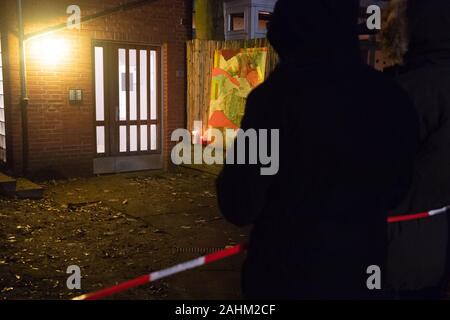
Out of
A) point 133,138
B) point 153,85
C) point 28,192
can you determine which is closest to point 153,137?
point 133,138

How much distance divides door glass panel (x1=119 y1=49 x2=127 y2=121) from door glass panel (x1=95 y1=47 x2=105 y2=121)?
1.26 feet

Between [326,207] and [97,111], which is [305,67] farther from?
[97,111]

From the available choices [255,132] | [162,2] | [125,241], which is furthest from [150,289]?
[162,2]

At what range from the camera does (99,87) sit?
10.7 m

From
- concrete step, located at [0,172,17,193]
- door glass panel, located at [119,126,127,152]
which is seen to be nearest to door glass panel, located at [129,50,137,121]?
door glass panel, located at [119,126,127,152]

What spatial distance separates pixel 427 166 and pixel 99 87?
359 inches

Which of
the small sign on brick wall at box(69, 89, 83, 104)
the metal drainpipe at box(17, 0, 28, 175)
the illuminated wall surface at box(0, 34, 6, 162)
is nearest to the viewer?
the metal drainpipe at box(17, 0, 28, 175)

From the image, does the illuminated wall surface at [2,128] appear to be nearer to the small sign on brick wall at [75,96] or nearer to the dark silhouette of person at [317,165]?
the small sign on brick wall at [75,96]

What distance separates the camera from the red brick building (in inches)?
383

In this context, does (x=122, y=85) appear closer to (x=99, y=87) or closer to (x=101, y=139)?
(x=99, y=87)

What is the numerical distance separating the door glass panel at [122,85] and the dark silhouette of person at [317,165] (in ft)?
30.1

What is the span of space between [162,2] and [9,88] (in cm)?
370

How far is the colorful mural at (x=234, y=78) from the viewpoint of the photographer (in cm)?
982

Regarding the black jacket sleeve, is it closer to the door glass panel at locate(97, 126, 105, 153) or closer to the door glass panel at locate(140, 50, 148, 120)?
the door glass panel at locate(97, 126, 105, 153)
